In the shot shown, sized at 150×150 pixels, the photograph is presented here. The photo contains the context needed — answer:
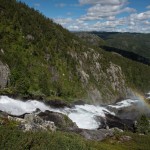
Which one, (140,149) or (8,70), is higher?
(8,70)

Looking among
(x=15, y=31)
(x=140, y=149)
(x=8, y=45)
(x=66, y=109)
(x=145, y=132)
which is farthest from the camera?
(x=15, y=31)

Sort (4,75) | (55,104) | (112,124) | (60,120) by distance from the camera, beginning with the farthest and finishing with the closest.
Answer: (4,75)
(55,104)
(112,124)
(60,120)

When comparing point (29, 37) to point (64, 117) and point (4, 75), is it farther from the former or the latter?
point (64, 117)

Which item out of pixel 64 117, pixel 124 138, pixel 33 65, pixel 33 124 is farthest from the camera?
pixel 33 65

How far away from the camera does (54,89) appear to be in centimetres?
16925

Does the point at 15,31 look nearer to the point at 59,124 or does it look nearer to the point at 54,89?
the point at 54,89

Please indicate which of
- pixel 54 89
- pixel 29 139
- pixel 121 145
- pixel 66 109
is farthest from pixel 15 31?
pixel 29 139

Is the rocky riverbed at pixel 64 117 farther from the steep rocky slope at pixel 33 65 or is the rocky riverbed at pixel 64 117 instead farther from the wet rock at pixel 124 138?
the steep rocky slope at pixel 33 65

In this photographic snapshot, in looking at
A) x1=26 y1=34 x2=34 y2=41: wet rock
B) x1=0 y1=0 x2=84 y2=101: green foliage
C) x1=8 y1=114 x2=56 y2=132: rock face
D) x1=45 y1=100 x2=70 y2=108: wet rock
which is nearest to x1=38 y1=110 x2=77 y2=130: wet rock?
x1=8 y1=114 x2=56 y2=132: rock face

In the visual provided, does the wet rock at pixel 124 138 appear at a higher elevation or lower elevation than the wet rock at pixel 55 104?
lower

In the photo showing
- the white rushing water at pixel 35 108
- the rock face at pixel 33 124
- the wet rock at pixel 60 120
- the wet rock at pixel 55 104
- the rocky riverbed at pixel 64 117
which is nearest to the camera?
the rock face at pixel 33 124

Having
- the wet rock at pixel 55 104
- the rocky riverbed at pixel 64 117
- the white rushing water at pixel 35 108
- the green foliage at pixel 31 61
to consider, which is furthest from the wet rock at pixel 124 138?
the green foliage at pixel 31 61

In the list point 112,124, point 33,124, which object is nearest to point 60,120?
point 33,124

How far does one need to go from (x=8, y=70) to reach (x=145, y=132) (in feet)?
220
